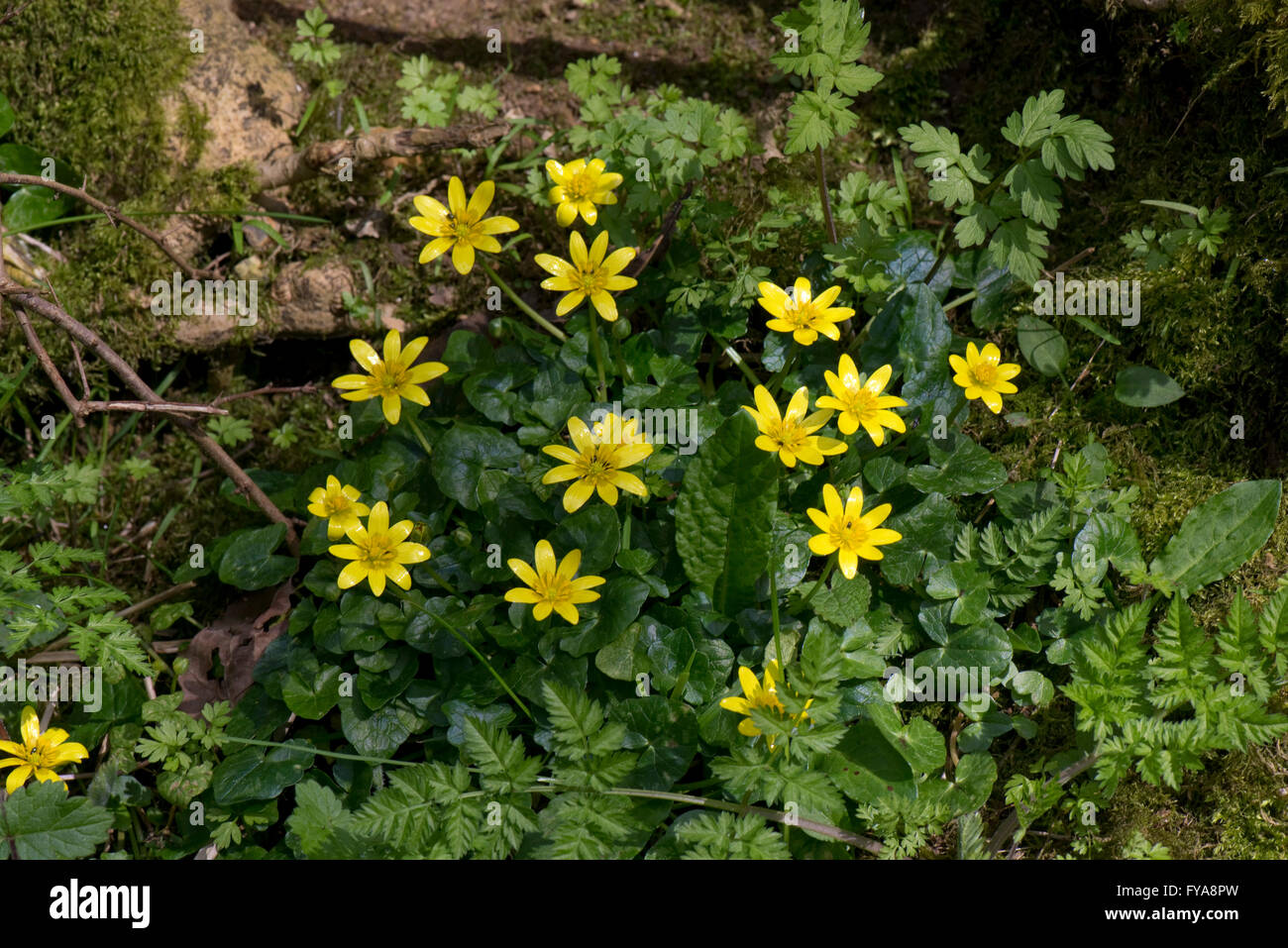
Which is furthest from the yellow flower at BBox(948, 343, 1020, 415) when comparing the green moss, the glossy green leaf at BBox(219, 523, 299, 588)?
the green moss

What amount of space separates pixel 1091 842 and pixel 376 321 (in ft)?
10.2

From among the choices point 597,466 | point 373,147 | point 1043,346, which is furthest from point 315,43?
point 1043,346

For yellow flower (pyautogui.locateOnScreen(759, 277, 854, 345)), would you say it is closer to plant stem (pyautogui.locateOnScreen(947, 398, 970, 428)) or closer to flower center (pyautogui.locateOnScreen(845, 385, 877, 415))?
flower center (pyautogui.locateOnScreen(845, 385, 877, 415))

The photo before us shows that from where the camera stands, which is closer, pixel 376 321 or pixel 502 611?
pixel 502 611

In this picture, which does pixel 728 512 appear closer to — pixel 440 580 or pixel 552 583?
pixel 552 583

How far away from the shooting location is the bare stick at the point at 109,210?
3.01m

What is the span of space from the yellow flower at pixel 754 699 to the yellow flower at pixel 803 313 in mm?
1033

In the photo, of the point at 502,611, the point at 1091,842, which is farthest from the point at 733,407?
the point at 1091,842

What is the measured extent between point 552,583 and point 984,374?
1.49 meters

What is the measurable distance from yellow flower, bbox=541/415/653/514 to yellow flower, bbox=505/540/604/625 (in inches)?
6.3

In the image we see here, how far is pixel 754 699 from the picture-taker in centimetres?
256

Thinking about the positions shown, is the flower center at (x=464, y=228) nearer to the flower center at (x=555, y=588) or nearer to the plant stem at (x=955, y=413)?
the flower center at (x=555, y=588)
